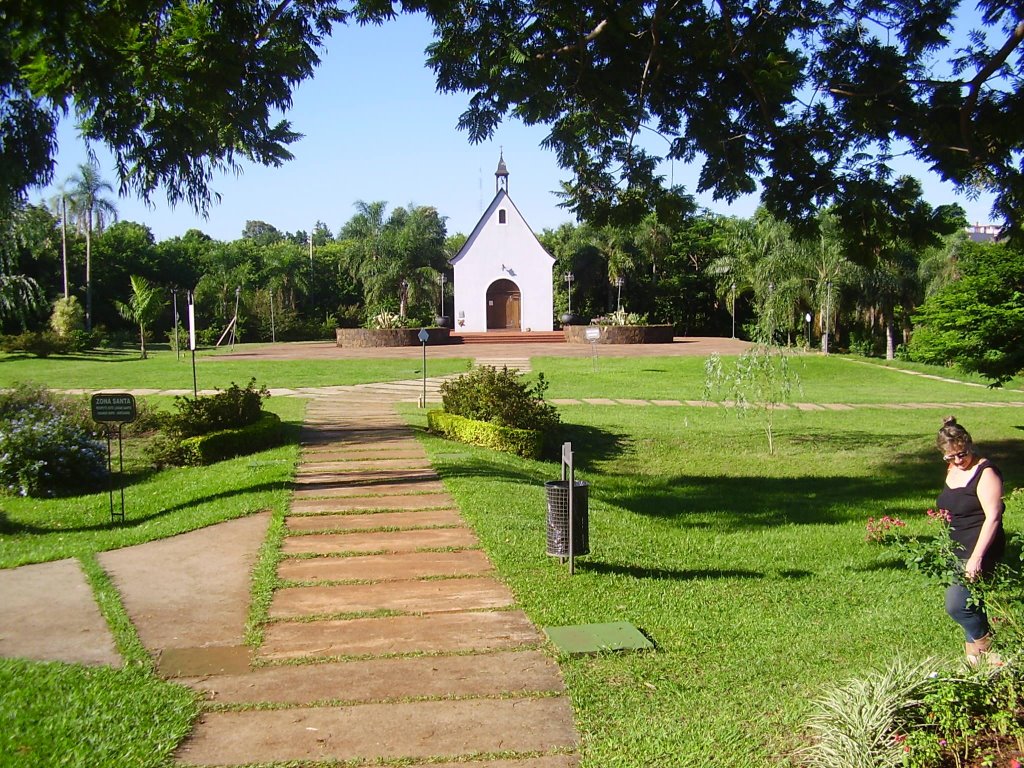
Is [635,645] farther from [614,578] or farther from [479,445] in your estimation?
[479,445]

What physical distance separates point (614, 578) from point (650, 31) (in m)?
5.23

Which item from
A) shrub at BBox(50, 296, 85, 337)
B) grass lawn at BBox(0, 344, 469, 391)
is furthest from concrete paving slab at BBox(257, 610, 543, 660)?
shrub at BBox(50, 296, 85, 337)

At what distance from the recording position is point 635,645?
502 cm

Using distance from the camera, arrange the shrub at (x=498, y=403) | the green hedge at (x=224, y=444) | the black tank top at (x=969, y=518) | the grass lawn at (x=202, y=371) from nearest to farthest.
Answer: the black tank top at (x=969, y=518)
the green hedge at (x=224, y=444)
the shrub at (x=498, y=403)
the grass lawn at (x=202, y=371)

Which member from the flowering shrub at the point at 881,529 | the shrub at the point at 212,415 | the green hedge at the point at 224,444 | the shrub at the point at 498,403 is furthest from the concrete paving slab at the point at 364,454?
the flowering shrub at the point at 881,529

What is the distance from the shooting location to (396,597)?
6.04m

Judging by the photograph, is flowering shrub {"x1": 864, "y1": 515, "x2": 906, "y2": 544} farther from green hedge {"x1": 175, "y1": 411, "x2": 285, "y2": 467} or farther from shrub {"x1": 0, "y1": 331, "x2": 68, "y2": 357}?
shrub {"x1": 0, "y1": 331, "x2": 68, "y2": 357}

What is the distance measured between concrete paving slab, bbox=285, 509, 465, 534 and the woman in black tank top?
174 inches

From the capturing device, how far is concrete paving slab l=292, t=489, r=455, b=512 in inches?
339

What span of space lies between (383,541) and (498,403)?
20.5 feet

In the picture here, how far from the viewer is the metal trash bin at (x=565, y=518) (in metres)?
6.52

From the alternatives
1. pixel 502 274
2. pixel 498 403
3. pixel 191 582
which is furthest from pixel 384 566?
pixel 502 274

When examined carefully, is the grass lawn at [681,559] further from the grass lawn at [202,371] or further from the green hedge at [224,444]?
the grass lawn at [202,371]

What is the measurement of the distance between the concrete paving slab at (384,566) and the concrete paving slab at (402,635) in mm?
950
